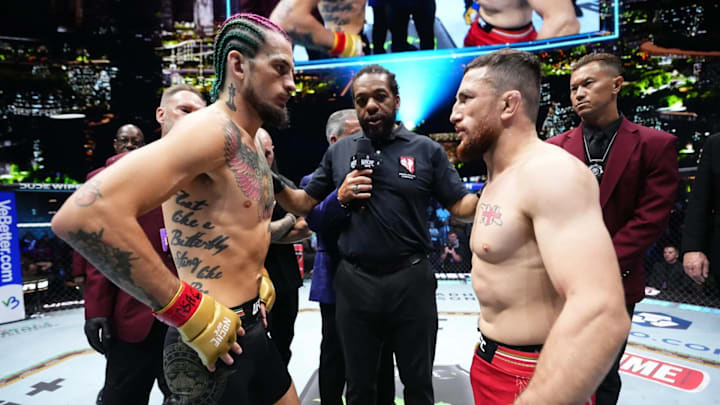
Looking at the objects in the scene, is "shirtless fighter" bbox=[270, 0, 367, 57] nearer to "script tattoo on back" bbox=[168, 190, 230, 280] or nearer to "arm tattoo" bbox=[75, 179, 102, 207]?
"script tattoo on back" bbox=[168, 190, 230, 280]

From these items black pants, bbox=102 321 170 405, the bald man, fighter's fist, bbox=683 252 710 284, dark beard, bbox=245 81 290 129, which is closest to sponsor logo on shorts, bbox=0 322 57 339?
the bald man

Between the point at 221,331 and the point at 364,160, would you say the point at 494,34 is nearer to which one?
the point at 364,160

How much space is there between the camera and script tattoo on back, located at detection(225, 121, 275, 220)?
1310mm

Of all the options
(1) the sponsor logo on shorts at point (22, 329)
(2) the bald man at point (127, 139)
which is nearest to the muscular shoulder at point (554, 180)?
(2) the bald man at point (127, 139)

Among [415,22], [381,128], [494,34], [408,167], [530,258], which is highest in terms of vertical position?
[415,22]

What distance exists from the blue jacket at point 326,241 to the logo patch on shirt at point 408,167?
0.40m

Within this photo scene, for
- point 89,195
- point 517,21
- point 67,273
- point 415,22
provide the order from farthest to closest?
point 415,22 < point 517,21 < point 67,273 < point 89,195

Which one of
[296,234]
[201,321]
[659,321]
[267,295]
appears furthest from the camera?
[659,321]

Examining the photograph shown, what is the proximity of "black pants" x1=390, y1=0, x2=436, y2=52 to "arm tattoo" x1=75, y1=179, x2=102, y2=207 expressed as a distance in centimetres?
797

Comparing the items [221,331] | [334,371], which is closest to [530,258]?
[221,331]

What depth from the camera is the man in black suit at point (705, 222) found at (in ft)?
8.69

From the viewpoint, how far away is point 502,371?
49.1 inches

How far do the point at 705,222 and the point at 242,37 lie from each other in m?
3.10

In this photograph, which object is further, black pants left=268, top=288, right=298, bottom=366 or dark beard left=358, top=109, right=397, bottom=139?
black pants left=268, top=288, right=298, bottom=366
